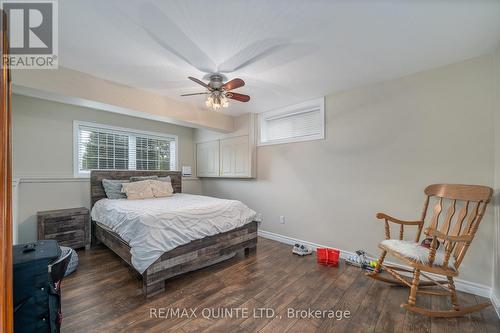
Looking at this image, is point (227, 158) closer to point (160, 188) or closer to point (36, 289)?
point (160, 188)

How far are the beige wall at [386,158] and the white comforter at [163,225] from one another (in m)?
1.22

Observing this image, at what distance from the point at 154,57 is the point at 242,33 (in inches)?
39.7

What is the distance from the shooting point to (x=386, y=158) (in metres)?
2.63

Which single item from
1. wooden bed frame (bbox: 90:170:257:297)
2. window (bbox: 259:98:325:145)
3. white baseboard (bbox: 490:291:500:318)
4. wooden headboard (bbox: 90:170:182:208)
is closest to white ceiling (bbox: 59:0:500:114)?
window (bbox: 259:98:325:145)

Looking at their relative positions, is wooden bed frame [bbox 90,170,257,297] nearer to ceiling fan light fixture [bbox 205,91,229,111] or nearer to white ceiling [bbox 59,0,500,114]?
ceiling fan light fixture [bbox 205,91,229,111]

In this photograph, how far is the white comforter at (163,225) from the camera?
206 centimetres

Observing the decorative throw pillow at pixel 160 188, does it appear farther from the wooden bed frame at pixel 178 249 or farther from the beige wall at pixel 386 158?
the beige wall at pixel 386 158

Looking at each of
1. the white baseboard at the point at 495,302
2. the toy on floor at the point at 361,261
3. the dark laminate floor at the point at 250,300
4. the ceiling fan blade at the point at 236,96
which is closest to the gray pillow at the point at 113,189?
the dark laminate floor at the point at 250,300

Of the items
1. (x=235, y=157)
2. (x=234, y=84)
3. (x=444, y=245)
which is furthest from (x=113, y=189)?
(x=444, y=245)

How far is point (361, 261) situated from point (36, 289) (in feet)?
10.2

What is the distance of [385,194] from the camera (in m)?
2.64

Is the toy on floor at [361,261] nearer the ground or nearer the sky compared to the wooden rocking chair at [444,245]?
nearer the ground

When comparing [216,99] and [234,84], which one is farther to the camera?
[216,99]

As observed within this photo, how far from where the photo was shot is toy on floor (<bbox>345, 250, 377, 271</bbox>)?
2.58 metres
